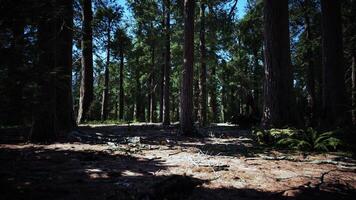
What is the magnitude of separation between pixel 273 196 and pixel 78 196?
241 cm

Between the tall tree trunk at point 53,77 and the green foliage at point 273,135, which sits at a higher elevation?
the tall tree trunk at point 53,77

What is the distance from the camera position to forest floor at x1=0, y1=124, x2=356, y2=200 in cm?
381

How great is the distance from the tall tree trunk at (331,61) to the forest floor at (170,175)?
4.93m

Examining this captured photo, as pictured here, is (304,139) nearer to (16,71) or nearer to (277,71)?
(277,71)

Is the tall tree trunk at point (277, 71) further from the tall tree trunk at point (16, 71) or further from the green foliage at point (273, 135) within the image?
the tall tree trunk at point (16, 71)

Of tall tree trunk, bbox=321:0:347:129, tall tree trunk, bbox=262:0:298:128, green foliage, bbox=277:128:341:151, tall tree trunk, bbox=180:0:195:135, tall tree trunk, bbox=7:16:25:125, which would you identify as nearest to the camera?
tall tree trunk, bbox=7:16:25:125

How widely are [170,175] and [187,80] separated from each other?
7178 mm

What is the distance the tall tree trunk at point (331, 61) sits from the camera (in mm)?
11336

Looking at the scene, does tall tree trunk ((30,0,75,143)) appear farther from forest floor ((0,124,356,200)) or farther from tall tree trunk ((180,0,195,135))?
tall tree trunk ((180,0,195,135))

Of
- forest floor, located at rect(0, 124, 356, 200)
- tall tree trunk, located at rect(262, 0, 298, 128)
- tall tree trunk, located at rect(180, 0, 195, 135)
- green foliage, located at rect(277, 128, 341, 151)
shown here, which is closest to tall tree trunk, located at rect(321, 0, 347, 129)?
tall tree trunk, located at rect(262, 0, 298, 128)

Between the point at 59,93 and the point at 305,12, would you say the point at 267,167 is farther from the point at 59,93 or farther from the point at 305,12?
the point at 305,12

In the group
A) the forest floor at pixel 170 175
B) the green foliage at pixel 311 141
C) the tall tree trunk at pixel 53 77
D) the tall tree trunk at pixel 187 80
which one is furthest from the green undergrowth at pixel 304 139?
the tall tree trunk at pixel 53 77

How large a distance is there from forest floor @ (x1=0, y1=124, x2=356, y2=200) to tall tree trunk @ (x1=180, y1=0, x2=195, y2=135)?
422 centimetres

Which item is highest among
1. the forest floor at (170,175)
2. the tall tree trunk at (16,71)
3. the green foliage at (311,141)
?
the tall tree trunk at (16,71)
